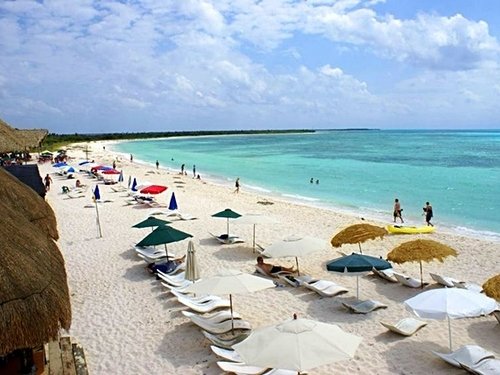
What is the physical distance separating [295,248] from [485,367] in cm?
528

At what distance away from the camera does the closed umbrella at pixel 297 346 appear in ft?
18.0

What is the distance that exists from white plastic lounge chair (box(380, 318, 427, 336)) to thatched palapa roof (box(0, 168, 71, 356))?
5574 millimetres

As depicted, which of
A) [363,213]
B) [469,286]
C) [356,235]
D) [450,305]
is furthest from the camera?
[363,213]

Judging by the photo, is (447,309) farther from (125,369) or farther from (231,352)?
(125,369)

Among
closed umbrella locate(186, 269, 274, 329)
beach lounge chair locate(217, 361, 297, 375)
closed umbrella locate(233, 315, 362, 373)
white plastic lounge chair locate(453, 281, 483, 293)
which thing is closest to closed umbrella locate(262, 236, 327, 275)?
closed umbrella locate(186, 269, 274, 329)

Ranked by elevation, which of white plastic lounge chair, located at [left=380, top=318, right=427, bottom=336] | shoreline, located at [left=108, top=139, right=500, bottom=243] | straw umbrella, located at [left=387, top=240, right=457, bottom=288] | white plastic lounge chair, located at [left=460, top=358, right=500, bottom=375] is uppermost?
straw umbrella, located at [left=387, top=240, right=457, bottom=288]

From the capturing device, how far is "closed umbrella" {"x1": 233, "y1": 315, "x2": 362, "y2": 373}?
18.0 feet

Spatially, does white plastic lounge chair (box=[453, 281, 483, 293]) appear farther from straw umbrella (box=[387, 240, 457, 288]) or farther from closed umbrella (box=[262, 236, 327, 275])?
closed umbrella (box=[262, 236, 327, 275])

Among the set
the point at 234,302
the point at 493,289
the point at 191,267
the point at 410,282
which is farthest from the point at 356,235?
the point at 191,267

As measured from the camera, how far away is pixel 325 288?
35.0 feet

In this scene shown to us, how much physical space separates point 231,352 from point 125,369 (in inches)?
68.4

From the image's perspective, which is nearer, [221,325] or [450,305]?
[450,305]

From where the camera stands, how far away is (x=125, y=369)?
24.9 ft

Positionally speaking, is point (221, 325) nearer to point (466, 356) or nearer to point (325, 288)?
point (325, 288)
